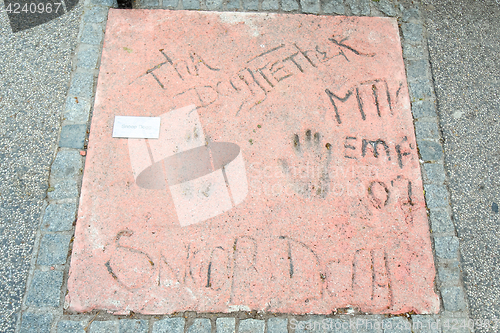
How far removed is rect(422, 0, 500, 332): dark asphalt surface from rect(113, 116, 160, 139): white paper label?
7.90ft

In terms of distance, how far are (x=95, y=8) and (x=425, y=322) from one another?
380 centimetres

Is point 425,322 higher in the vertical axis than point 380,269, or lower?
lower

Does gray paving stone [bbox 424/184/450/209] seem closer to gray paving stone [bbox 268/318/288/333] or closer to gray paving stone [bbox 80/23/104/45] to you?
gray paving stone [bbox 268/318/288/333]

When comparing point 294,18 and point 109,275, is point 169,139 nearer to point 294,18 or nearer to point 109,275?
point 109,275

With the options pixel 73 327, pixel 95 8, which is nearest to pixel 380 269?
pixel 73 327

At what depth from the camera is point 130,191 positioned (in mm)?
2664

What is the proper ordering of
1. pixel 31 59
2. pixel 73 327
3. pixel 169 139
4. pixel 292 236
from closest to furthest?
pixel 73 327 < pixel 292 236 < pixel 169 139 < pixel 31 59

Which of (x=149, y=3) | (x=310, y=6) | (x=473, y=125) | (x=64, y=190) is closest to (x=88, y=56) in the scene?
(x=149, y=3)

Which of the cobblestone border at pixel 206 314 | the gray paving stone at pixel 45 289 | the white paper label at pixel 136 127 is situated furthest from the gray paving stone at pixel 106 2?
the gray paving stone at pixel 45 289

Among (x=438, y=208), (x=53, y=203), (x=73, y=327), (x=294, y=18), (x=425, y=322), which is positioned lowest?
(x=425, y=322)

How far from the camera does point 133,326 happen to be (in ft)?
7.94

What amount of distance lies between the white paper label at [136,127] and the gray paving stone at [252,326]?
1553mm

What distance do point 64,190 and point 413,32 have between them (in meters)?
3.33

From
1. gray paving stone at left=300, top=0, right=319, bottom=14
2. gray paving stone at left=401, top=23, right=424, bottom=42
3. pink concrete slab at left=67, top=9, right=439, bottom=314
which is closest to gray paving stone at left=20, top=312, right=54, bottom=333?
pink concrete slab at left=67, top=9, right=439, bottom=314
